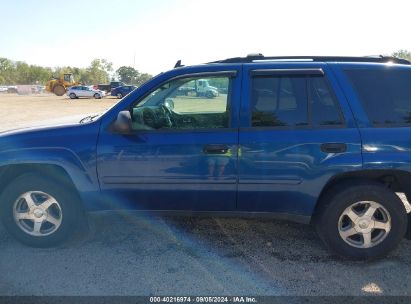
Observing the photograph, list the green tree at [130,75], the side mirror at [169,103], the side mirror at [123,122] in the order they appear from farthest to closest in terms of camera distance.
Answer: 1. the green tree at [130,75]
2. the side mirror at [169,103]
3. the side mirror at [123,122]

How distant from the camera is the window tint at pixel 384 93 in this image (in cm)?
302

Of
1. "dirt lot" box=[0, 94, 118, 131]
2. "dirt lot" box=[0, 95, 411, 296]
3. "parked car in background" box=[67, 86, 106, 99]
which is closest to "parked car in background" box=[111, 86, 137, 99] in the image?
"parked car in background" box=[67, 86, 106, 99]

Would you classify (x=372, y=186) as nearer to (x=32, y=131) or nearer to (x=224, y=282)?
(x=224, y=282)

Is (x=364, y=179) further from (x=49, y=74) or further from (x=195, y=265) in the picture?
(x=49, y=74)

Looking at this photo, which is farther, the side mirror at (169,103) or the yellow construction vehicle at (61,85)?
the yellow construction vehicle at (61,85)

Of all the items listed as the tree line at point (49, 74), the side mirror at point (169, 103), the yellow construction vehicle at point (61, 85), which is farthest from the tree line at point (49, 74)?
the side mirror at point (169, 103)

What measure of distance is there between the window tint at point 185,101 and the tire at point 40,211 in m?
1.01

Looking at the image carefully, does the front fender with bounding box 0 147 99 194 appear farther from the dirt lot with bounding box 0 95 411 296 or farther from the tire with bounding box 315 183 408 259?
the tire with bounding box 315 183 408 259

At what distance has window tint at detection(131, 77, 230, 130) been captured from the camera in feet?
10.3

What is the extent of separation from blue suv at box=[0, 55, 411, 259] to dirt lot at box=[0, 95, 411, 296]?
0.31m

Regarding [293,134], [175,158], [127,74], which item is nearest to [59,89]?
[175,158]

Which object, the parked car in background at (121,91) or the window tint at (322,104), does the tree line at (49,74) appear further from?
the window tint at (322,104)

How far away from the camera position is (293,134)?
2992mm

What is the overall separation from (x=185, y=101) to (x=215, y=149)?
0.80m
